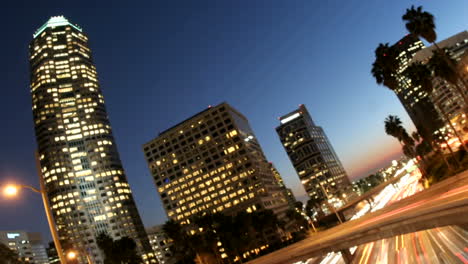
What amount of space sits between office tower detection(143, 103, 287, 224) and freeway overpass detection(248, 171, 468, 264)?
13227 centimetres

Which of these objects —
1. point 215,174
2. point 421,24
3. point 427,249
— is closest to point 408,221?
point 427,249

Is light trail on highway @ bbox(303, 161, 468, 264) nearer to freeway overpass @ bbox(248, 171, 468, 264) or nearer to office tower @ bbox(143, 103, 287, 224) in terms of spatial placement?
freeway overpass @ bbox(248, 171, 468, 264)

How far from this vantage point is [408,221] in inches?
1100

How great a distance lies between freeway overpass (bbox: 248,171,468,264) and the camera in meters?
22.2

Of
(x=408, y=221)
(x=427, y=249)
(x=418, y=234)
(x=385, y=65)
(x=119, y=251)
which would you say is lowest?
(x=418, y=234)

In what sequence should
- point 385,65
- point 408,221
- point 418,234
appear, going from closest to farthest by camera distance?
point 408,221
point 418,234
point 385,65

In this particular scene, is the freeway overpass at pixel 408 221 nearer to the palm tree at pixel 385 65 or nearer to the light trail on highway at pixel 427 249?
the light trail on highway at pixel 427 249

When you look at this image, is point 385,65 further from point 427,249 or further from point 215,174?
point 215,174

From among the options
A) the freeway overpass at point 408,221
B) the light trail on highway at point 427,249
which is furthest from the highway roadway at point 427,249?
the freeway overpass at point 408,221

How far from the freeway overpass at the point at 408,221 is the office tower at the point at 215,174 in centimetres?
13227

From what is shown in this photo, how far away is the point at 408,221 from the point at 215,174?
6389 inches

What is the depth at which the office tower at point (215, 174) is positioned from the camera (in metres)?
179

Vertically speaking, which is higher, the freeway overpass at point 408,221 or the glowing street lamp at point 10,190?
the glowing street lamp at point 10,190

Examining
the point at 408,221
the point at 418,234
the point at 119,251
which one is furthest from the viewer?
the point at 119,251
